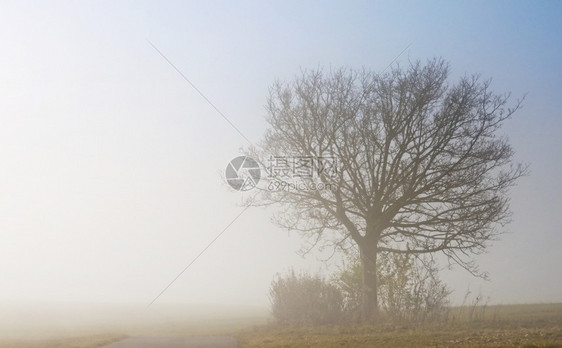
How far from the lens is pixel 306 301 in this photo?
64.1 ft

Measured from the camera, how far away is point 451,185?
20750 mm

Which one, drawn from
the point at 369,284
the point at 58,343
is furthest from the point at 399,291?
the point at 58,343

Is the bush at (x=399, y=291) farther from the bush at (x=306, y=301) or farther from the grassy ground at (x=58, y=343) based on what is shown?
the grassy ground at (x=58, y=343)

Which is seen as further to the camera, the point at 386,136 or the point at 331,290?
Answer: the point at 386,136

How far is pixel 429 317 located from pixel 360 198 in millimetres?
6237

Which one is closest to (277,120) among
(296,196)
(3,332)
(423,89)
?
(296,196)

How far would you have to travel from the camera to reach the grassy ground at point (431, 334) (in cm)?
1197

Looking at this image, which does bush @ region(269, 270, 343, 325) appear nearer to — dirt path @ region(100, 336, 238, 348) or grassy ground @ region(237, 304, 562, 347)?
grassy ground @ region(237, 304, 562, 347)

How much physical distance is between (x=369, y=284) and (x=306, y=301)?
2881 millimetres

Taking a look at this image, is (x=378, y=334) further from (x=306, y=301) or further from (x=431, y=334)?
(x=306, y=301)

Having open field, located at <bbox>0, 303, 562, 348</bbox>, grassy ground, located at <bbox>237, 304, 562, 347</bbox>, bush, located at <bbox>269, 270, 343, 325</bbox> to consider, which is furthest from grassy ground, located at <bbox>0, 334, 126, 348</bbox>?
bush, located at <bbox>269, 270, 343, 325</bbox>

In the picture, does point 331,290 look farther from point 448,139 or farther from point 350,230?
point 448,139

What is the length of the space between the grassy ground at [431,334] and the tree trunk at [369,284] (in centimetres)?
298

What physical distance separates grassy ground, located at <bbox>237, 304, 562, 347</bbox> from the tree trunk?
2978 mm
